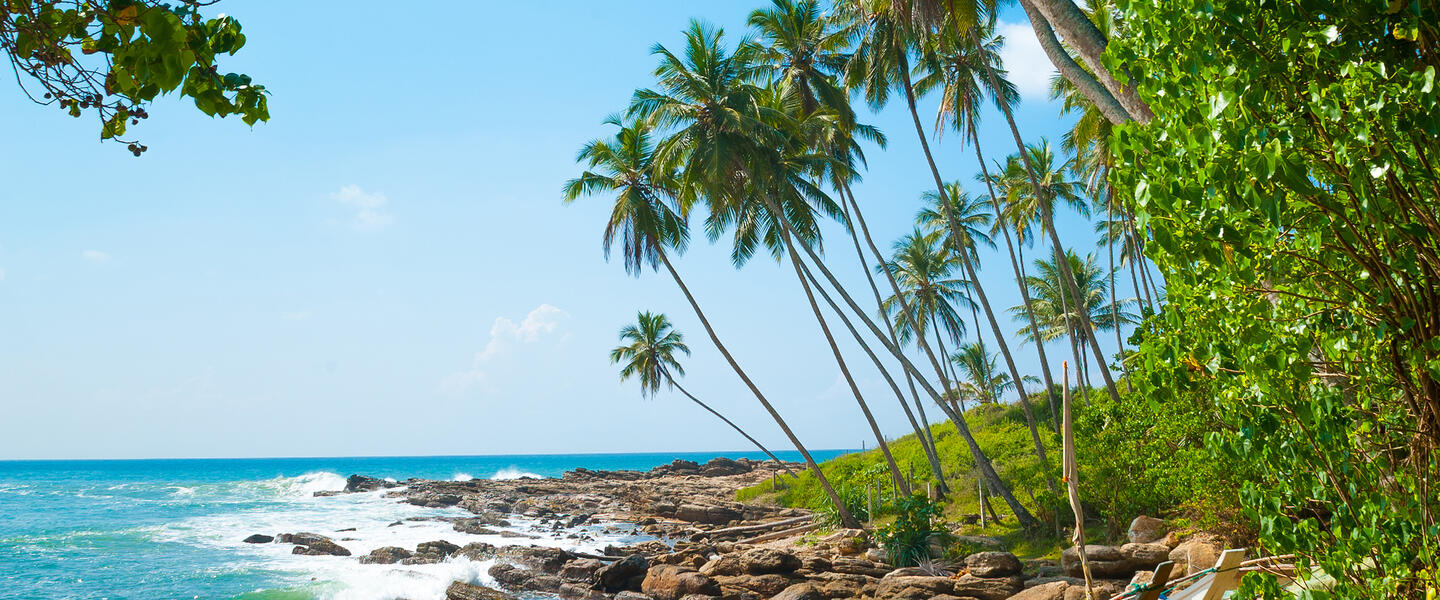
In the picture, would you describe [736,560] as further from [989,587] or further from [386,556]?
[386,556]

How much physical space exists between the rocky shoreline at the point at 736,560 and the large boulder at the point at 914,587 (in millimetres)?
20

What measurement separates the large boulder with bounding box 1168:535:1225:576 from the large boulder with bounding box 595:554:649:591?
30.4ft

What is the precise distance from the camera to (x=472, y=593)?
13961 mm

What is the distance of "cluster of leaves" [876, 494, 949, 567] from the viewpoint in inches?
539

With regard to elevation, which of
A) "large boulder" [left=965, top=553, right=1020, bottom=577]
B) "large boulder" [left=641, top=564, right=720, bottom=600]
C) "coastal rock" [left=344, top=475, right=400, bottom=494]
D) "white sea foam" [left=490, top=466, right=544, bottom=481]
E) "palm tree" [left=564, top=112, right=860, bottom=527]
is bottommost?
"large boulder" [left=641, top=564, right=720, bottom=600]

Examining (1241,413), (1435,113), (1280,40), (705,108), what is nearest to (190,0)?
(1280,40)

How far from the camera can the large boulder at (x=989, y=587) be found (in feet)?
35.5

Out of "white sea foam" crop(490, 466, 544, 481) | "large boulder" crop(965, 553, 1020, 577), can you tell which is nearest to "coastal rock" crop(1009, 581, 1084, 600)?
"large boulder" crop(965, 553, 1020, 577)

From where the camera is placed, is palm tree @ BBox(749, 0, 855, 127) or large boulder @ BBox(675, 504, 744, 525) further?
large boulder @ BBox(675, 504, 744, 525)

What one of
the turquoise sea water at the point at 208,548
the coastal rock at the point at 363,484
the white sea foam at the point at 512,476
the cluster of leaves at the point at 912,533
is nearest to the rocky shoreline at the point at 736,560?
the cluster of leaves at the point at 912,533

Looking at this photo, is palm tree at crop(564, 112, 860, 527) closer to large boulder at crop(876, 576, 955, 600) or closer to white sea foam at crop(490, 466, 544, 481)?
large boulder at crop(876, 576, 955, 600)

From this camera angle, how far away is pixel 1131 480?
41.5ft

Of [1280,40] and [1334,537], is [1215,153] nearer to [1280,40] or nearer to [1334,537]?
[1280,40]

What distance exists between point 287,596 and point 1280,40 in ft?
60.3
